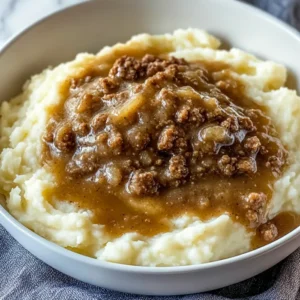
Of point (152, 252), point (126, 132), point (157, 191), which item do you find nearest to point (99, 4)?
point (126, 132)

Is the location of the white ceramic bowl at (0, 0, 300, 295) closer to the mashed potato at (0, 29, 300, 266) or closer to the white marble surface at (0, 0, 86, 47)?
the mashed potato at (0, 29, 300, 266)

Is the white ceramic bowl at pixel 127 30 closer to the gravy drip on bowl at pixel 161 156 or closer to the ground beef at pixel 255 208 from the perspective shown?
the gravy drip on bowl at pixel 161 156

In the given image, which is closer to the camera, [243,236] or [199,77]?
[243,236]

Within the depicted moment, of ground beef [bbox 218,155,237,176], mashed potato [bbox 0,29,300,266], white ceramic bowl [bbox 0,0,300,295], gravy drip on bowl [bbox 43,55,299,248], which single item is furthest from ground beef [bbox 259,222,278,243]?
white ceramic bowl [bbox 0,0,300,295]

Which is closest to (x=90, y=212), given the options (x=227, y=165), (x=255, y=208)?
(x=227, y=165)

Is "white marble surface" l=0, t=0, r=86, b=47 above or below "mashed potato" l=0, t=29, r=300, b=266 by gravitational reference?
above

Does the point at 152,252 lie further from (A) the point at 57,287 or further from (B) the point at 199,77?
(B) the point at 199,77
